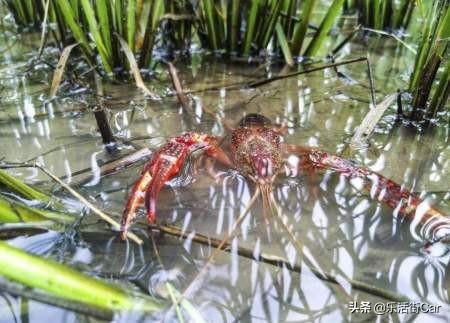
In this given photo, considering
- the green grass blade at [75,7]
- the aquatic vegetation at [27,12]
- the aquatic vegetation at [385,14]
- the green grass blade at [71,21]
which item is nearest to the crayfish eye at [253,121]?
the green grass blade at [71,21]

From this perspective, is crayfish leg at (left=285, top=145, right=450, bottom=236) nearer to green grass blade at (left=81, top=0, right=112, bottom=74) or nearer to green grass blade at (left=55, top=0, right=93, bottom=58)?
green grass blade at (left=81, top=0, right=112, bottom=74)

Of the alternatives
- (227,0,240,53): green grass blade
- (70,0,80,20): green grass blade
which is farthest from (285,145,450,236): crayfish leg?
(70,0,80,20): green grass blade

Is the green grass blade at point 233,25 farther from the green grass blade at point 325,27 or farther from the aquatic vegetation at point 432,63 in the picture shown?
the aquatic vegetation at point 432,63

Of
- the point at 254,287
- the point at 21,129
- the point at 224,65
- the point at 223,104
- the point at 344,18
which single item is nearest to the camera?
the point at 254,287

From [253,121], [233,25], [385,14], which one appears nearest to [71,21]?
[233,25]

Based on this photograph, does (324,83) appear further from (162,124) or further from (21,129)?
(21,129)

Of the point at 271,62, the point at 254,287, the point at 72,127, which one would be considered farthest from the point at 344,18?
the point at 254,287
